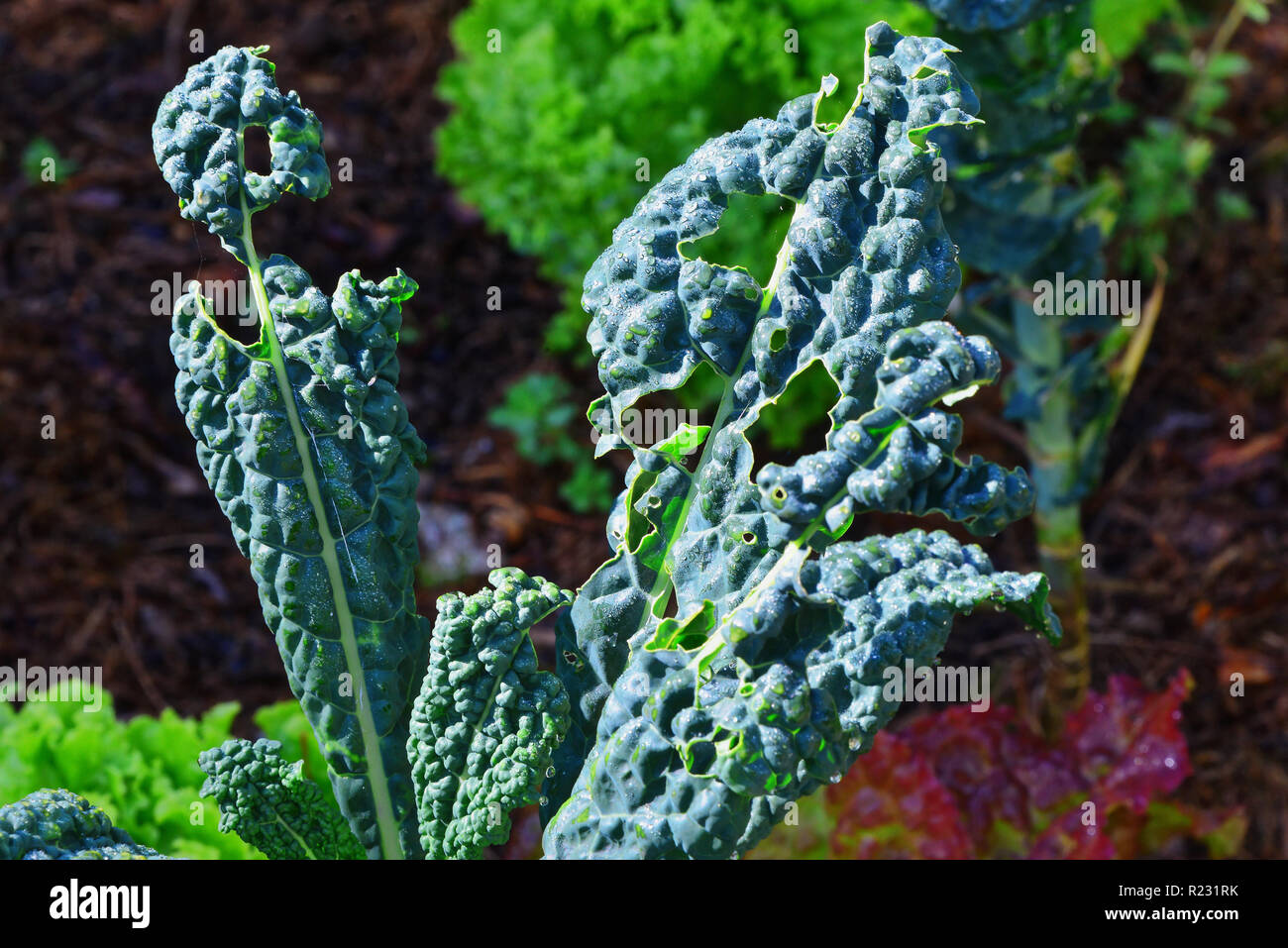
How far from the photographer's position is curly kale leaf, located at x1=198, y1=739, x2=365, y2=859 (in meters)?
1.61

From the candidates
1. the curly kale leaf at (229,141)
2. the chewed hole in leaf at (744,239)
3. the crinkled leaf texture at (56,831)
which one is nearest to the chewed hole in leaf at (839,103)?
the chewed hole in leaf at (744,239)

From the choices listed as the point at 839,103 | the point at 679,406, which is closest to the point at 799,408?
the point at 679,406

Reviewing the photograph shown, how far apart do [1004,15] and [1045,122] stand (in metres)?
0.31

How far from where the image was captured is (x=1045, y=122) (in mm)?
2467

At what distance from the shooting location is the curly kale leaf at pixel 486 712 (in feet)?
4.96

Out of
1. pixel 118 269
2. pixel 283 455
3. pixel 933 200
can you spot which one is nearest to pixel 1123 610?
pixel 933 200

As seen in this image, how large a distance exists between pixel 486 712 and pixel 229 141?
0.74 metres

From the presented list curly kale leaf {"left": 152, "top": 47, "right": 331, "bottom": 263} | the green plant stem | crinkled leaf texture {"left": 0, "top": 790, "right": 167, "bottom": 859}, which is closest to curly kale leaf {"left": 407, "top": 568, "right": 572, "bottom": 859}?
the green plant stem

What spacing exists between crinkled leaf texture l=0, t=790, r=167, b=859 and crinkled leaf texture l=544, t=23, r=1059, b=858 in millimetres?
503

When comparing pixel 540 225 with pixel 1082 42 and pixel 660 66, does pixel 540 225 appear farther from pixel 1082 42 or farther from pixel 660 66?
pixel 1082 42

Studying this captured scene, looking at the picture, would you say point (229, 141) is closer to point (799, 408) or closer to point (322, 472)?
point (322, 472)

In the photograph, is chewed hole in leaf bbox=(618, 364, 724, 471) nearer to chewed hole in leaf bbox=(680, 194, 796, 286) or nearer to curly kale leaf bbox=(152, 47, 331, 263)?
chewed hole in leaf bbox=(680, 194, 796, 286)

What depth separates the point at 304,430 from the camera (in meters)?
1.60

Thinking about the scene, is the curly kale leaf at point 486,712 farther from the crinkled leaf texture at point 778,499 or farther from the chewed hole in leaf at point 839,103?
the chewed hole in leaf at point 839,103
